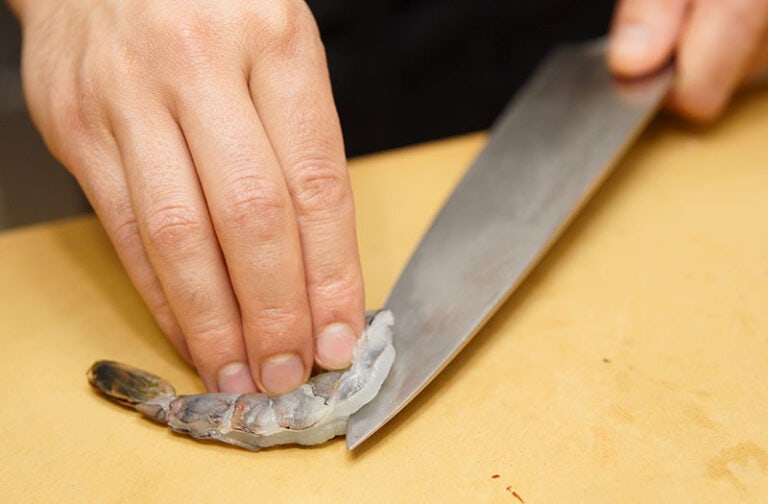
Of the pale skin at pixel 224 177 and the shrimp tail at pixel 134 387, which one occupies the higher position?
the pale skin at pixel 224 177

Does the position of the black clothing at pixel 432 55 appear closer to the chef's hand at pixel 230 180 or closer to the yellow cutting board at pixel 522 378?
the yellow cutting board at pixel 522 378

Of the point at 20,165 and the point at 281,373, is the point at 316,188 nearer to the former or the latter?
the point at 281,373

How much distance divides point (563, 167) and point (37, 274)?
2.21 feet

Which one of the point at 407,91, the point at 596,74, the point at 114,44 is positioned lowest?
the point at 407,91

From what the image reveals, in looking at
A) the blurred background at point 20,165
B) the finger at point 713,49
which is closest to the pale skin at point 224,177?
the finger at point 713,49

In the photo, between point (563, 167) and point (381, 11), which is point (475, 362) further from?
point (381, 11)

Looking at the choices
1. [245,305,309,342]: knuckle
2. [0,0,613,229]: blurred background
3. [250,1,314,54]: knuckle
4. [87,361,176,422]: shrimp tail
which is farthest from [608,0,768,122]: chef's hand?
[87,361,176,422]: shrimp tail

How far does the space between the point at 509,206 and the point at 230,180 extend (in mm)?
386

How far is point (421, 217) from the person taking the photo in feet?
3.36

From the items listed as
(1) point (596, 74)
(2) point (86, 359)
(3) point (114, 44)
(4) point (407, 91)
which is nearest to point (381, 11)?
(4) point (407, 91)

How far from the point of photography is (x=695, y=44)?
114cm

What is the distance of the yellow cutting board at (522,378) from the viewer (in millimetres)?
672

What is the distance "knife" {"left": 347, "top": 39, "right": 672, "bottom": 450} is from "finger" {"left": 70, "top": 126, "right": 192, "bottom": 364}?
231 millimetres

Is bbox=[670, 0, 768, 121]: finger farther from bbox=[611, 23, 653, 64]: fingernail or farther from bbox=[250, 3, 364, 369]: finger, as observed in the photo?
bbox=[250, 3, 364, 369]: finger
